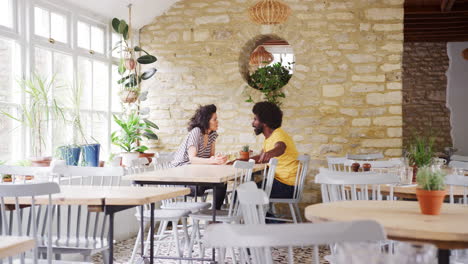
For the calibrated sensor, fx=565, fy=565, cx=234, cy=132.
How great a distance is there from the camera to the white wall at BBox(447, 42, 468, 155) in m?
10.2

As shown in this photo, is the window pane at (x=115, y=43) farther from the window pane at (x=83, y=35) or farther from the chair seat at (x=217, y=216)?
the chair seat at (x=217, y=216)

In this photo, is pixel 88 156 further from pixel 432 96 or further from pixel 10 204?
pixel 432 96

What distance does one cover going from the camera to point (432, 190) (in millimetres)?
2291

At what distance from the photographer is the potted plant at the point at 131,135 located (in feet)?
21.9

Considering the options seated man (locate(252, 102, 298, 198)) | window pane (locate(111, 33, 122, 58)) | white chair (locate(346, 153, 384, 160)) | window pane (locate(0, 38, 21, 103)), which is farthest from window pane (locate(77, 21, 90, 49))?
white chair (locate(346, 153, 384, 160))

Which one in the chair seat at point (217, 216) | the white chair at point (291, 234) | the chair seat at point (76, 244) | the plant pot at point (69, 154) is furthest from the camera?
the plant pot at point (69, 154)

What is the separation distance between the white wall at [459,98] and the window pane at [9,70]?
7740mm

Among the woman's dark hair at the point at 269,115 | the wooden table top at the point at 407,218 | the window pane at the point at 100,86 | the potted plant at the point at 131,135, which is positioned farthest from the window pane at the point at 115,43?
the wooden table top at the point at 407,218

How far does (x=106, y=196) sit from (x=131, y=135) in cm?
389

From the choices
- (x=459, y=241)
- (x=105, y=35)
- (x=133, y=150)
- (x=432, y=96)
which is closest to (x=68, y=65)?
(x=105, y=35)

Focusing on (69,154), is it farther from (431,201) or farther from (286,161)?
(431,201)

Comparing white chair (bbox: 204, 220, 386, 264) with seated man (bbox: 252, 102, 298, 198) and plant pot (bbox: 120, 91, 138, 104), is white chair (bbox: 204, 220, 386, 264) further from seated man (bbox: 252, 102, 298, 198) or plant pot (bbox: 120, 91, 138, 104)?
plant pot (bbox: 120, 91, 138, 104)

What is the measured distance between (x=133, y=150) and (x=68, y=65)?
53.9 inches

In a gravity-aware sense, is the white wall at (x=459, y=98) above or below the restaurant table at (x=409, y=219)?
above
